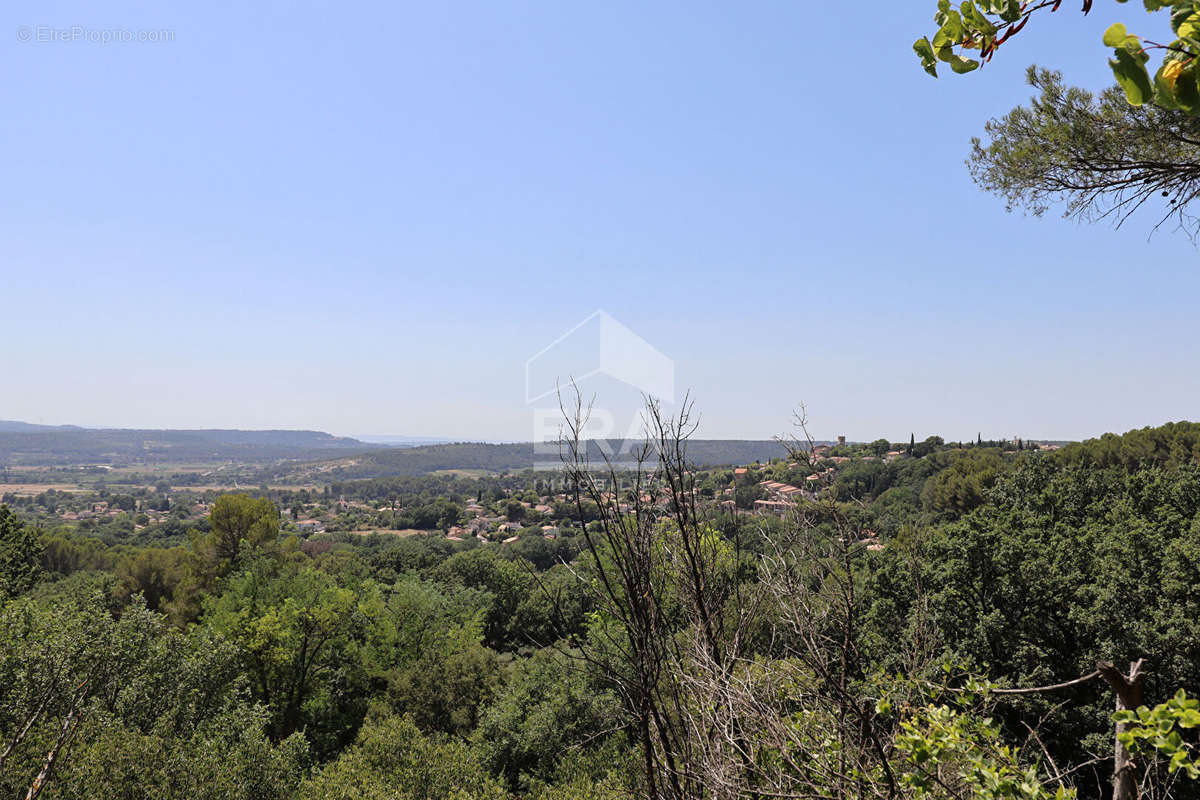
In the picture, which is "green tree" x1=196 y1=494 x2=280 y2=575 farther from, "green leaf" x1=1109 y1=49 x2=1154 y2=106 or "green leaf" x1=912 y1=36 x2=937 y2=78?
"green leaf" x1=1109 y1=49 x2=1154 y2=106

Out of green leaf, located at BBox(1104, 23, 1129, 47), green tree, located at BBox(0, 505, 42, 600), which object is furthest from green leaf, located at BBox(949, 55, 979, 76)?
green tree, located at BBox(0, 505, 42, 600)

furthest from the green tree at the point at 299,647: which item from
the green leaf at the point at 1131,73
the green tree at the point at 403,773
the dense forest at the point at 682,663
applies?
the green leaf at the point at 1131,73

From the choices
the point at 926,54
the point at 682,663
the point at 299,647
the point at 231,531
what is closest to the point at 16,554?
the point at 231,531

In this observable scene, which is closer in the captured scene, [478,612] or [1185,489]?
[1185,489]

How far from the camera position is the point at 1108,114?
4.94m

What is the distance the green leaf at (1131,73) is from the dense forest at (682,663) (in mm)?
1399

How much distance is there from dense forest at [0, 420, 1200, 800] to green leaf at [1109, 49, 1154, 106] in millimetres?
1399

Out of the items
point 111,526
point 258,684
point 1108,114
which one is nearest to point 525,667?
point 258,684

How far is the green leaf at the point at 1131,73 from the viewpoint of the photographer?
0.81 meters

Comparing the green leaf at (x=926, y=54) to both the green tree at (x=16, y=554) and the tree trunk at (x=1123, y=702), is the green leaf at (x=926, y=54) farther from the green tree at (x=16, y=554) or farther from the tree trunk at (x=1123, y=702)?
the green tree at (x=16, y=554)

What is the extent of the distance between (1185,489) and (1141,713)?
19696mm

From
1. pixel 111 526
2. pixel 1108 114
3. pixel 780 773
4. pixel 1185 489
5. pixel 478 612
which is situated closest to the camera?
pixel 780 773

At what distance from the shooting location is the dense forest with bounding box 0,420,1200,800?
2533mm

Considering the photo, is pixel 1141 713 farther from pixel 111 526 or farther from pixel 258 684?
pixel 111 526
